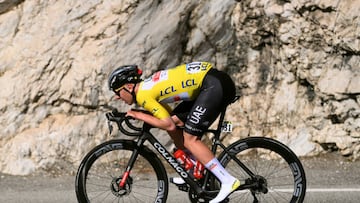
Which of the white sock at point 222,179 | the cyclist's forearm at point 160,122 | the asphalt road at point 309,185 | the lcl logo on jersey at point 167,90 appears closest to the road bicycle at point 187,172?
the white sock at point 222,179

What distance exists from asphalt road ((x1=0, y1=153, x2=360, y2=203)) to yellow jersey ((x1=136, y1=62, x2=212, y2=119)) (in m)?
1.64

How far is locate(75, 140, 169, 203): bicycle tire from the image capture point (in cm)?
645

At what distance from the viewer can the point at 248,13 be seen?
10.5 meters

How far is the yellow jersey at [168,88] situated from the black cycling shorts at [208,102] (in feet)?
0.25

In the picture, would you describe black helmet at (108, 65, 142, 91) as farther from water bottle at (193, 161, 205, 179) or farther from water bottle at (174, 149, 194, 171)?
water bottle at (193, 161, 205, 179)

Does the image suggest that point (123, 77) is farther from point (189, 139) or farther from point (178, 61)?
point (178, 61)

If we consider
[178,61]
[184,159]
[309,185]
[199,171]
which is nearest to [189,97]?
[184,159]

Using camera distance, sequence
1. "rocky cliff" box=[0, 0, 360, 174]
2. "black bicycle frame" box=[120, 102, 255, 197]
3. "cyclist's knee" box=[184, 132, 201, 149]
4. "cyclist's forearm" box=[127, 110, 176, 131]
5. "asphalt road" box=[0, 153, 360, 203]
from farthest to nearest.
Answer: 1. "rocky cliff" box=[0, 0, 360, 174]
2. "asphalt road" box=[0, 153, 360, 203]
3. "black bicycle frame" box=[120, 102, 255, 197]
4. "cyclist's knee" box=[184, 132, 201, 149]
5. "cyclist's forearm" box=[127, 110, 176, 131]

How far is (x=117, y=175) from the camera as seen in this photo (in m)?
6.75

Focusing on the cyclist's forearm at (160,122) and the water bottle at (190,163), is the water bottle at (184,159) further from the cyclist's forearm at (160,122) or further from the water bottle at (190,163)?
the cyclist's forearm at (160,122)

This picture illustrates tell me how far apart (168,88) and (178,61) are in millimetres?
4023

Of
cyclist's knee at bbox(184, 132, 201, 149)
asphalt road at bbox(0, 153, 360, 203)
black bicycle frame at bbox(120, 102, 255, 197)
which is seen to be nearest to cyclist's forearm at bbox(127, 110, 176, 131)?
cyclist's knee at bbox(184, 132, 201, 149)

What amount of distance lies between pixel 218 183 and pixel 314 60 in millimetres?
4161

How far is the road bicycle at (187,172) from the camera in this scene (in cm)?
643
